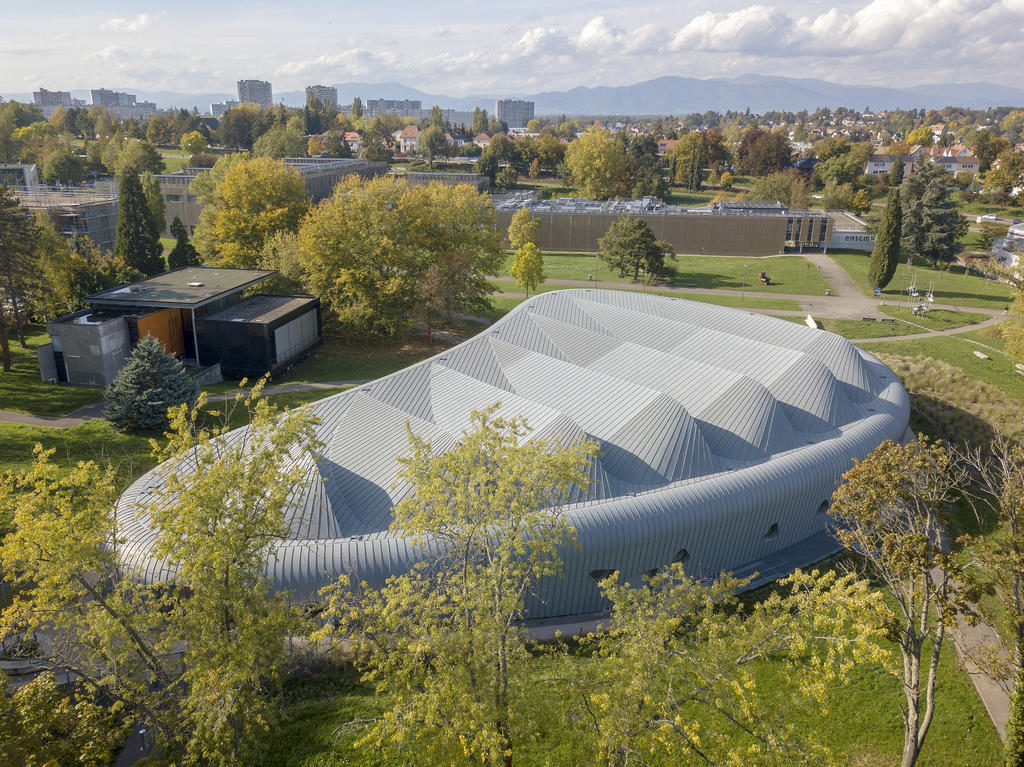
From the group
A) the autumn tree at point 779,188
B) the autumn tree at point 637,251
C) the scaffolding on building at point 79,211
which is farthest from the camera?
the autumn tree at point 779,188

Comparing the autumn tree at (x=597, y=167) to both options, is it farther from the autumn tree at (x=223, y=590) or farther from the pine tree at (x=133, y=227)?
the autumn tree at (x=223, y=590)

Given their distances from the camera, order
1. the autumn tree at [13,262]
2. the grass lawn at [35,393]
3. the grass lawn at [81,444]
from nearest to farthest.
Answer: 1. the grass lawn at [81,444]
2. the grass lawn at [35,393]
3. the autumn tree at [13,262]

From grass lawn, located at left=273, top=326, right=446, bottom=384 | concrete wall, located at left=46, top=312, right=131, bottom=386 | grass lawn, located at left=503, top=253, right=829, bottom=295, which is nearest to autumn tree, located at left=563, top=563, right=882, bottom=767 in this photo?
grass lawn, located at left=273, top=326, right=446, bottom=384

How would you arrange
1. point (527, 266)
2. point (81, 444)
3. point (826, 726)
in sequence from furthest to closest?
point (527, 266) < point (81, 444) < point (826, 726)

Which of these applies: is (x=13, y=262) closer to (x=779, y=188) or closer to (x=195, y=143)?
(x=779, y=188)

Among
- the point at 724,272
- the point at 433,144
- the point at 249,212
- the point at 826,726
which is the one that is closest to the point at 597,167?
the point at 433,144

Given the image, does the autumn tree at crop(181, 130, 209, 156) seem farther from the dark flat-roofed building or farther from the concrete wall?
the concrete wall

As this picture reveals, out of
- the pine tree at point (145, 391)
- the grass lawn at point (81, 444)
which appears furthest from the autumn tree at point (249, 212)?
the grass lawn at point (81, 444)
